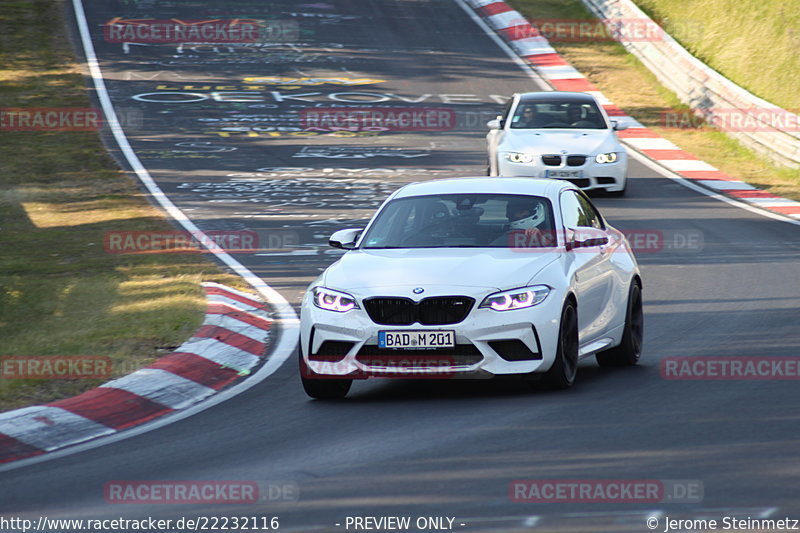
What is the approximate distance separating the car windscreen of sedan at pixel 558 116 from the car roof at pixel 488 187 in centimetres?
1173

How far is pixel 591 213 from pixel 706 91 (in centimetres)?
1982

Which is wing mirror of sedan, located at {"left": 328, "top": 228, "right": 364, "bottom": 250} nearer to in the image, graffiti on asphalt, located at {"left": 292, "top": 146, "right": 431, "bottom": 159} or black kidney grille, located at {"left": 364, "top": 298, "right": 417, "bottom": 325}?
black kidney grille, located at {"left": 364, "top": 298, "right": 417, "bottom": 325}

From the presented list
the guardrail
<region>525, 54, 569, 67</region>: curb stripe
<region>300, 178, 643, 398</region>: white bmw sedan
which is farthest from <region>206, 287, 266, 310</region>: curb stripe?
<region>525, 54, 569, 67</region>: curb stripe

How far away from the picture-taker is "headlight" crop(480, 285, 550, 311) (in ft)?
30.5

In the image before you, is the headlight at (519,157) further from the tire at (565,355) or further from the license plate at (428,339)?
the license plate at (428,339)

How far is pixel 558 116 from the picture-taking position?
22859mm

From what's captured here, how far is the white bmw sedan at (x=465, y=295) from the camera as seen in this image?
923cm

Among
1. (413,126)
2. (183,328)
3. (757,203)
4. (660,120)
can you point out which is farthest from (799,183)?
(183,328)

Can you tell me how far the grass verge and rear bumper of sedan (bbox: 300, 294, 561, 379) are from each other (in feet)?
47.6

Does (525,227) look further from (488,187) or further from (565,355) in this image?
(565,355)

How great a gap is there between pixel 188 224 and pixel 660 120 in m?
14.1

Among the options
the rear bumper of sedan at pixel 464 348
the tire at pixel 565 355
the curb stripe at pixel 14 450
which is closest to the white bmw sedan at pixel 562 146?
the tire at pixel 565 355

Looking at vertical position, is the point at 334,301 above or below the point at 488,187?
below

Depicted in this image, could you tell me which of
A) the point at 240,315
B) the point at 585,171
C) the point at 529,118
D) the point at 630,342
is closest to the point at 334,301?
the point at 630,342
